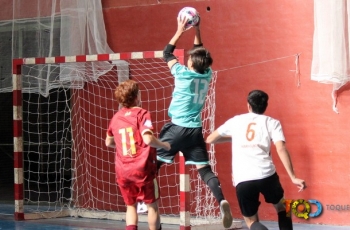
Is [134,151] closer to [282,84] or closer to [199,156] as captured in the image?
[199,156]

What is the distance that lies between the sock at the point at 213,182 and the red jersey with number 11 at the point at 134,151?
834 mm

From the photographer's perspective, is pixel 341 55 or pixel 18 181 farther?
pixel 18 181

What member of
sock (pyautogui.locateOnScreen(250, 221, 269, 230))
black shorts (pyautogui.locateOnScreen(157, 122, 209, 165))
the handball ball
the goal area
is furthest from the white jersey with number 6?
the goal area

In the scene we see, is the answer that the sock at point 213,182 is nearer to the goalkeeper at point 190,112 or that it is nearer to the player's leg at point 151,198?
the goalkeeper at point 190,112

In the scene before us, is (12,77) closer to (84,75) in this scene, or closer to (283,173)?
(84,75)

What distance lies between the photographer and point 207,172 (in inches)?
273

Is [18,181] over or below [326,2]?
below

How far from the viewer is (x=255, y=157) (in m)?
5.95

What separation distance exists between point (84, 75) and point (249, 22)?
2.36 meters

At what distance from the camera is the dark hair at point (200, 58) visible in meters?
6.75

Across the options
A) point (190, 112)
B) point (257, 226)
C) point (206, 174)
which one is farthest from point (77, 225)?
point (257, 226)

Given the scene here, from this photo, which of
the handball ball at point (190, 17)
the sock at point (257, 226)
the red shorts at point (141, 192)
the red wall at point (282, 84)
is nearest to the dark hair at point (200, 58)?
the handball ball at point (190, 17)

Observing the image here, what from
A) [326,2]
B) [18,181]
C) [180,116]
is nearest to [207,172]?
[180,116]

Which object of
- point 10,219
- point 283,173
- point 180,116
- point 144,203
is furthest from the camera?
point 10,219
